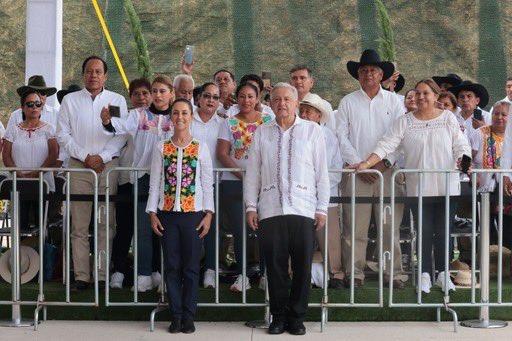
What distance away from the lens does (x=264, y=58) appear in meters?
23.4

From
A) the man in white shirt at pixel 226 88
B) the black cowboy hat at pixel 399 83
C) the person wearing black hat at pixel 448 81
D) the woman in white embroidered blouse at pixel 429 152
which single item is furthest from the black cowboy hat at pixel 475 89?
the man in white shirt at pixel 226 88

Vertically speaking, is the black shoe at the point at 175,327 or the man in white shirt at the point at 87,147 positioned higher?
the man in white shirt at the point at 87,147

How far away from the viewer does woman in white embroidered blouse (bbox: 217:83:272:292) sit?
8.09m

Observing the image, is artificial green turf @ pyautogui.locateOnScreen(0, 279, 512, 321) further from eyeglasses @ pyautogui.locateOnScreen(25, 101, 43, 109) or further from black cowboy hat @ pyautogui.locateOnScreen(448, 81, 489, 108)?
black cowboy hat @ pyautogui.locateOnScreen(448, 81, 489, 108)

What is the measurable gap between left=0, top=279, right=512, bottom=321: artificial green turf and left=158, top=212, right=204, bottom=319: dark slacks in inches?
19.4

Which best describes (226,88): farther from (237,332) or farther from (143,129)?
(237,332)

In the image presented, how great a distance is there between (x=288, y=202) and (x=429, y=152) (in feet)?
4.58

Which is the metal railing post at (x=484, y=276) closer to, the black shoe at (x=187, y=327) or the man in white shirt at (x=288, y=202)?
the man in white shirt at (x=288, y=202)

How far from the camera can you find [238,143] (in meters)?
8.23

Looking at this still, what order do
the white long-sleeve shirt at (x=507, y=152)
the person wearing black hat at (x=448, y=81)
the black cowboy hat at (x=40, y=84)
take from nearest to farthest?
the white long-sleeve shirt at (x=507, y=152) → the black cowboy hat at (x=40, y=84) → the person wearing black hat at (x=448, y=81)

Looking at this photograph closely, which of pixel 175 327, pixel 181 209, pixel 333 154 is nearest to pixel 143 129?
pixel 181 209

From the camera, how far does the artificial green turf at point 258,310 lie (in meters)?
7.98

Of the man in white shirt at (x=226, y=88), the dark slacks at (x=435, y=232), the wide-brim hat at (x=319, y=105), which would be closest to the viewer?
the dark slacks at (x=435, y=232)

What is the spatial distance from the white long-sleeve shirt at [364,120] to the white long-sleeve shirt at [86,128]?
1811mm
